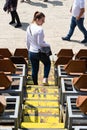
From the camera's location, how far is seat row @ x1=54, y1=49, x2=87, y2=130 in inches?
214

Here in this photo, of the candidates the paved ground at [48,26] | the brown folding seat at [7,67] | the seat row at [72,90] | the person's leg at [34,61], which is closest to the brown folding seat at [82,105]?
the seat row at [72,90]

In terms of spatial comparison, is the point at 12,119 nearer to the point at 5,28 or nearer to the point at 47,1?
the point at 5,28

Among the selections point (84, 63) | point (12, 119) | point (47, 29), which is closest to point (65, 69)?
point (84, 63)

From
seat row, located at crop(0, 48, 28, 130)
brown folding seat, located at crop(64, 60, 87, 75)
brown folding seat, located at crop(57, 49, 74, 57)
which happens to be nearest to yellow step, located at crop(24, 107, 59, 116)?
seat row, located at crop(0, 48, 28, 130)

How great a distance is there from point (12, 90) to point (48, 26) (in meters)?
7.88

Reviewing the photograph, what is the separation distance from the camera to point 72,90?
690 cm

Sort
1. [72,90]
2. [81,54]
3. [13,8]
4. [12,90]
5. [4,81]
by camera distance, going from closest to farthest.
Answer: [12,90] < [4,81] < [72,90] < [81,54] < [13,8]

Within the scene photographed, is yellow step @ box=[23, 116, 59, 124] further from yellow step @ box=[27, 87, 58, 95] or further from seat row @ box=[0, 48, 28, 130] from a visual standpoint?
yellow step @ box=[27, 87, 58, 95]

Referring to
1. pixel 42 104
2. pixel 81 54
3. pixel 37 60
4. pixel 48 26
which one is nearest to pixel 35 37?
pixel 37 60

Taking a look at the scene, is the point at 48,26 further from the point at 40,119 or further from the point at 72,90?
the point at 40,119

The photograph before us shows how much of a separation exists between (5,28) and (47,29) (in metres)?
1.54

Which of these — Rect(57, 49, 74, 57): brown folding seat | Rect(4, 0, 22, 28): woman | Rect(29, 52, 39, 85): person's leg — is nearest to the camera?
Rect(29, 52, 39, 85): person's leg

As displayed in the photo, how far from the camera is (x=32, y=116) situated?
6695 millimetres

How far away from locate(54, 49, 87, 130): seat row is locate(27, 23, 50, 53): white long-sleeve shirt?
2.18ft
